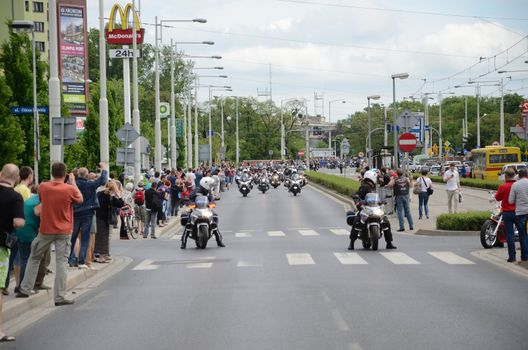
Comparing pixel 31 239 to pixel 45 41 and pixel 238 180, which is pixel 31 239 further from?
pixel 45 41

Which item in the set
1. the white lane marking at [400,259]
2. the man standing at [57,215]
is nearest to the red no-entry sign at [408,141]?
the white lane marking at [400,259]

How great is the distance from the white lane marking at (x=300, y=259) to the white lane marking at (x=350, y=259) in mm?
619

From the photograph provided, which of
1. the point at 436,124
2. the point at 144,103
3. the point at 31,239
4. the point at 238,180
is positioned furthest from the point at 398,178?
the point at 436,124

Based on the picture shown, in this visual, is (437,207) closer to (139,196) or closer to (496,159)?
(139,196)

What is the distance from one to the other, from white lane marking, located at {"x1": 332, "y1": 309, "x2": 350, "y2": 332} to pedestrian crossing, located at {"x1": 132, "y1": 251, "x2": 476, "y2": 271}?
23.5 feet

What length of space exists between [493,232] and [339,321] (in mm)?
12046

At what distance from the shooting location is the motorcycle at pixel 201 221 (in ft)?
82.0

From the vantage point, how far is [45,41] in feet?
359

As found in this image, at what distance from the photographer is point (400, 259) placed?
2030 cm

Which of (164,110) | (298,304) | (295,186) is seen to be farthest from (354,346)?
(164,110)

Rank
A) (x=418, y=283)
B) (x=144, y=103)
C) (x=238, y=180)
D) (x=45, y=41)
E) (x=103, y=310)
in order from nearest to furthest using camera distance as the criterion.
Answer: (x=103, y=310)
(x=418, y=283)
(x=238, y=180)
(x=45, y=41)
(x=144, y=103)

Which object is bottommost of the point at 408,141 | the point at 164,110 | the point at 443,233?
the point at 443,233

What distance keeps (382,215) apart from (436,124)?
15169cm

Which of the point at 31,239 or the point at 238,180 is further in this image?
the point at 238,180
